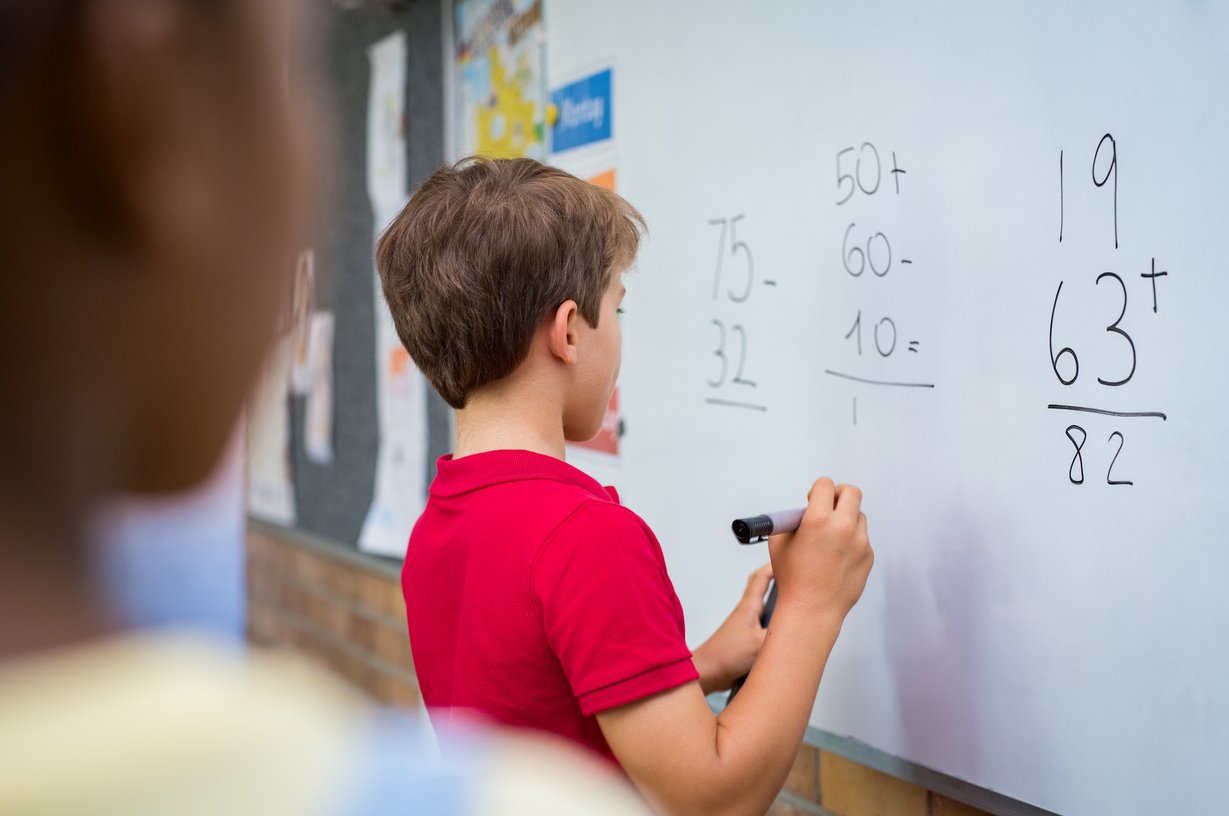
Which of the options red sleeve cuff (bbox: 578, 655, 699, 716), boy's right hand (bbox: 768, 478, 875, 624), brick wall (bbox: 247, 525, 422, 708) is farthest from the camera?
brick wall (bbox: 247, 525, 422, 708)

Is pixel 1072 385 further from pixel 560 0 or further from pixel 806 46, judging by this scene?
pixel 560 0

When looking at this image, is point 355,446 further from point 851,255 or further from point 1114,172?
point 1114,172

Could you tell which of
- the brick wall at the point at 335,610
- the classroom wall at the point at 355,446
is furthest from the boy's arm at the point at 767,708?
the brick wall at the point at 335,610

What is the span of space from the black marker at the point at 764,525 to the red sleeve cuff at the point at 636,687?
0.11m

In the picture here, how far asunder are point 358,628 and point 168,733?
1.94m

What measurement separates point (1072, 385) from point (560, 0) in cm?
90

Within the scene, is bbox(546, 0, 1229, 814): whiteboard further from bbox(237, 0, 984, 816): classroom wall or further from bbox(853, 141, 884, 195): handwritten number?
bbox(237, 0, 984, 816): classroom wall

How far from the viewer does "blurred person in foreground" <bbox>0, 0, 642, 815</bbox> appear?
0.58ft

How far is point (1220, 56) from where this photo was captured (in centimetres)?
70

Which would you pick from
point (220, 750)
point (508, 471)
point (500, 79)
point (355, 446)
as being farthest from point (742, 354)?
point (355, 446)

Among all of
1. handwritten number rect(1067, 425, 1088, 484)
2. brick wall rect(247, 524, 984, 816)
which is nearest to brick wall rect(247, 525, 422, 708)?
brick wall rect(247, 524, 984, 816)

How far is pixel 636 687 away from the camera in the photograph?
0.68 metres

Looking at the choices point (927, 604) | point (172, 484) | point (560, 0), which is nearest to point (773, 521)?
point (927, 604)

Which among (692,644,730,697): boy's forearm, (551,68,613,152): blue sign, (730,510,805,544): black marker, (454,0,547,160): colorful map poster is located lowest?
(692,644,730,697): boy's forearm
